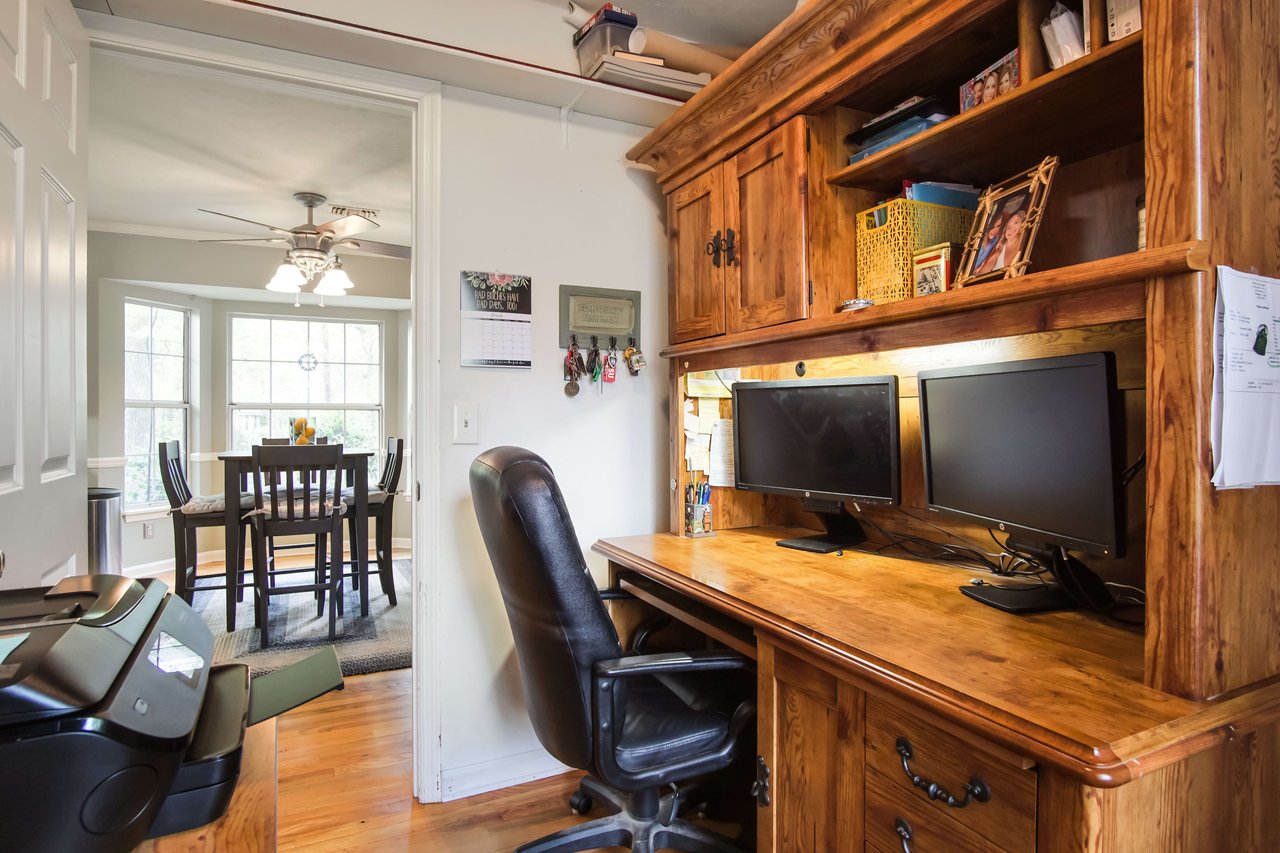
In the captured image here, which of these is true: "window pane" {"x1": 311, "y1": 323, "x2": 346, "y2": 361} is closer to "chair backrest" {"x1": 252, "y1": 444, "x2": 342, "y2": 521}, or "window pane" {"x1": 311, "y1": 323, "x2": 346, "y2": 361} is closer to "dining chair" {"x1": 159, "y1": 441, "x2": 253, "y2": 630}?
"dining chair" {"x1": 159, "y1": 441, "x2": 253, "y2": 630}

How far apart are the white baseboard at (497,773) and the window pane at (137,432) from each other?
169 inches

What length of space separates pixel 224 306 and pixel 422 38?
14.9 ft

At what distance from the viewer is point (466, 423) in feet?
7.06

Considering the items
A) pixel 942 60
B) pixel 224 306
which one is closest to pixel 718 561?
pixel 942 60

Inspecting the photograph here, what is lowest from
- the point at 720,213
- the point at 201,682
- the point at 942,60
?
the point at 201,682

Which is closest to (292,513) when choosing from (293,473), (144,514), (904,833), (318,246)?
(293,473)

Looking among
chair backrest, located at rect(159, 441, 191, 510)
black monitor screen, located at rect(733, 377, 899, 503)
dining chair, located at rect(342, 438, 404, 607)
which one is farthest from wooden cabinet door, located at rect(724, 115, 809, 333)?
chair backrest, located at rect(159, 441, 191, 510)

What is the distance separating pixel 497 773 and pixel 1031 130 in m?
2.30

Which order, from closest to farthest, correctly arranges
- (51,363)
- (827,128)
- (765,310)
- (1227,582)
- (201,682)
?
(201,682) < (1227,582) < (51,363) < (827,128) < (765,310)

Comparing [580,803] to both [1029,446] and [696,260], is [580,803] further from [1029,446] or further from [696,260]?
[696,260]

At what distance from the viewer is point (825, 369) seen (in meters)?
2.14

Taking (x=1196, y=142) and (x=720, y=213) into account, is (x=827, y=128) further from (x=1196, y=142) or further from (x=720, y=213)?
(x=1196, y=142)

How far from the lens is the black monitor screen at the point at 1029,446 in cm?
119

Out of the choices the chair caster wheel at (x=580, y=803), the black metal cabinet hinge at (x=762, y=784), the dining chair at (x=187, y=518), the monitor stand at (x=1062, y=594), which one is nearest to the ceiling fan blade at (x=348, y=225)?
the dining chair at (x=187, y=518)
